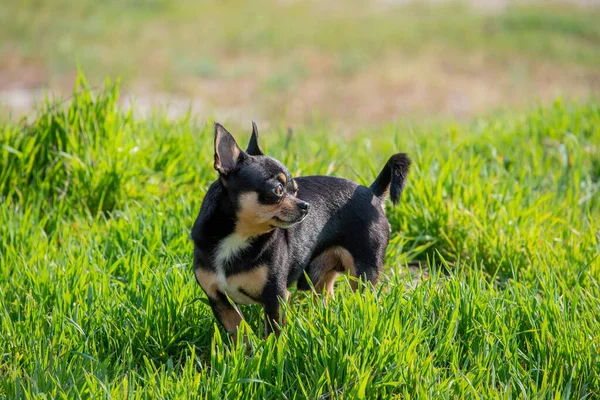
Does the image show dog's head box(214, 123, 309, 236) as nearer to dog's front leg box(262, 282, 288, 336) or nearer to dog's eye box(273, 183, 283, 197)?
dog's eye box(273, 183, 283, 197)

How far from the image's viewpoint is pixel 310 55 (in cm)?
1332

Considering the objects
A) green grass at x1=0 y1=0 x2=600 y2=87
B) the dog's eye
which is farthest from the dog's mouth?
green grass at x1=0 y1=0 x2=600 y2=87

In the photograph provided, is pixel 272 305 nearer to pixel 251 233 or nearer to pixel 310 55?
pixel 251 233

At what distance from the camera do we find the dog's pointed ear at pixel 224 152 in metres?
3.35

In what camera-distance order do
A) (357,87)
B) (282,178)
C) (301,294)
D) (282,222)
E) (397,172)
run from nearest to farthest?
(282,222)
(282,178)
(397,172)
(301,294)
(357,87)

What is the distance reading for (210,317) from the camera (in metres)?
3.70

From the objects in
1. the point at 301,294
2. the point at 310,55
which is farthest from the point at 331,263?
the point at 310,55

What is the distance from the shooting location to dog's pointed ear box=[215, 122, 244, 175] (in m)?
3.35

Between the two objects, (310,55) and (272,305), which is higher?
(272,305)

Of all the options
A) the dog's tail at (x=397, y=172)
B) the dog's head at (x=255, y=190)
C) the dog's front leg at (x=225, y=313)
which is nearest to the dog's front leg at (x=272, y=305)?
the dog's front leg at (x=225, y=313)

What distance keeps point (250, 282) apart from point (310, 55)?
10362mm

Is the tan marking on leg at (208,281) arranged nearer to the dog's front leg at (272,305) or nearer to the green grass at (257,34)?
the dog's front leg at (272,305)

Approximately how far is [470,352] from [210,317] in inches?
47.9

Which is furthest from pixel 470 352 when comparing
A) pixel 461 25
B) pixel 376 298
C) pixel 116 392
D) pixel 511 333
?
pixel 461 25
